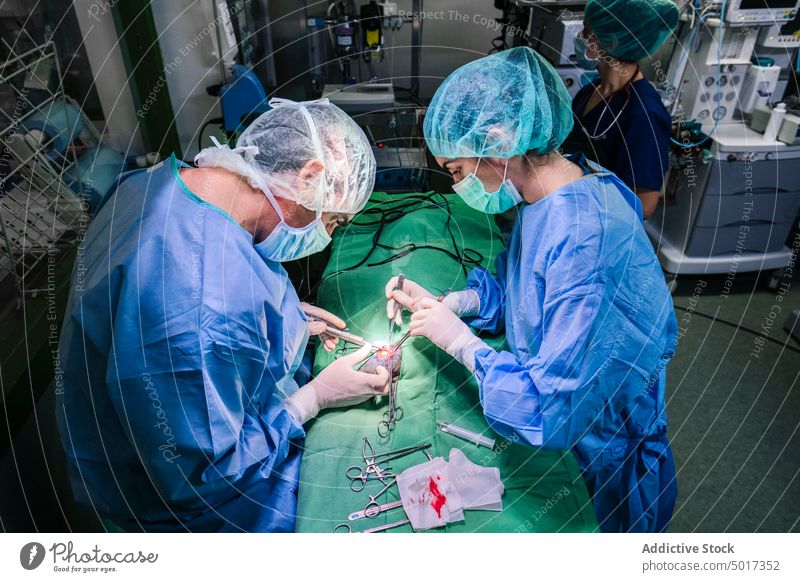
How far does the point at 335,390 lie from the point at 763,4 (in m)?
2.79

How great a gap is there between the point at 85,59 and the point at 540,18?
2.13 m

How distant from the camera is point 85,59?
1870 millimetres

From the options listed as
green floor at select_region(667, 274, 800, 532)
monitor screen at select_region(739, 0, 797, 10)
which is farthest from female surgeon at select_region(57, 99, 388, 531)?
monitor screen at select_region(739, 0, 797, 10)

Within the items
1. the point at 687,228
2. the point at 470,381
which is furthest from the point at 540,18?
the point at 470,381

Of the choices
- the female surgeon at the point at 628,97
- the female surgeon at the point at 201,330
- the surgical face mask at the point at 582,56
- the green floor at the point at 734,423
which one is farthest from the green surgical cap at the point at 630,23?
the green floor at the point at 734,423

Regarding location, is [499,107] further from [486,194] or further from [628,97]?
[628,97]

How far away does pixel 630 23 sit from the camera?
187cm

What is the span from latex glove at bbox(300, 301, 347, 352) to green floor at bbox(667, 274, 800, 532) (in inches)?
57.9

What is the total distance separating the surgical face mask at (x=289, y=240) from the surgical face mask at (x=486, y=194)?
39 cm

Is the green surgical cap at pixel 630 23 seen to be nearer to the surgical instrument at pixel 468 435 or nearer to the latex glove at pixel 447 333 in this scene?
the latex glove at pixel 447 333

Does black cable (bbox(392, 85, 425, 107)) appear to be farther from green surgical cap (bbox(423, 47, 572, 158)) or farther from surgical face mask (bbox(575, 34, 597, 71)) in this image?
green surgical cap (bbox(423, 47, 572, 158))

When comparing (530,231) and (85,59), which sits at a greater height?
Answer: (85,59)

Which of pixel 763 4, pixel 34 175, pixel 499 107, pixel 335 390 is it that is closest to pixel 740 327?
pixel 763 4

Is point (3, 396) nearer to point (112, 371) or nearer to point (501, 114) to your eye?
point (112, 371)
